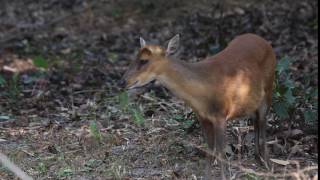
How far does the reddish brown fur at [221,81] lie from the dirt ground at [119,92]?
1.04 ft

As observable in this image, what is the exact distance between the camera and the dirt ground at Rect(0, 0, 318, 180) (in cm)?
614

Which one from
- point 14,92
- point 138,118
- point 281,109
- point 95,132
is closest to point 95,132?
point 95,132

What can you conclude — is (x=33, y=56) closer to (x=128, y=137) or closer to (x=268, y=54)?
(x=128, y=137)

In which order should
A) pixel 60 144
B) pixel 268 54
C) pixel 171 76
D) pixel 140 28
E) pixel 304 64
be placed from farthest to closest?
pixel 140 28
pixel 304 64
pixel 60 144
pixel 268 54
pixel 171 76

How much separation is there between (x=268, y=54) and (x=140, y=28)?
22.4 feet

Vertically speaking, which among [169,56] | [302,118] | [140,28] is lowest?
[302,118]

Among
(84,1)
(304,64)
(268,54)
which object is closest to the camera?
(268,54)

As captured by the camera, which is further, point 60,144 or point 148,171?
point 60,144

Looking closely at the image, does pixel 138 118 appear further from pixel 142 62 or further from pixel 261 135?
pixel 142 62

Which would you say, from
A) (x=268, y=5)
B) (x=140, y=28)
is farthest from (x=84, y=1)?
(x=268, y=5)

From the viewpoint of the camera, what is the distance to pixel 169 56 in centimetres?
530

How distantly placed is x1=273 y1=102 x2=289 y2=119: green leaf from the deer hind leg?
1.04 ft

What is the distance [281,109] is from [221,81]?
3.40 feet

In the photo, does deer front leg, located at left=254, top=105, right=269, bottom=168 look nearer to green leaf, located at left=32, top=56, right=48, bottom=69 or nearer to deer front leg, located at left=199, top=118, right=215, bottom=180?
deer front leg, located at left=199, top=118, right=215, bottom=180
